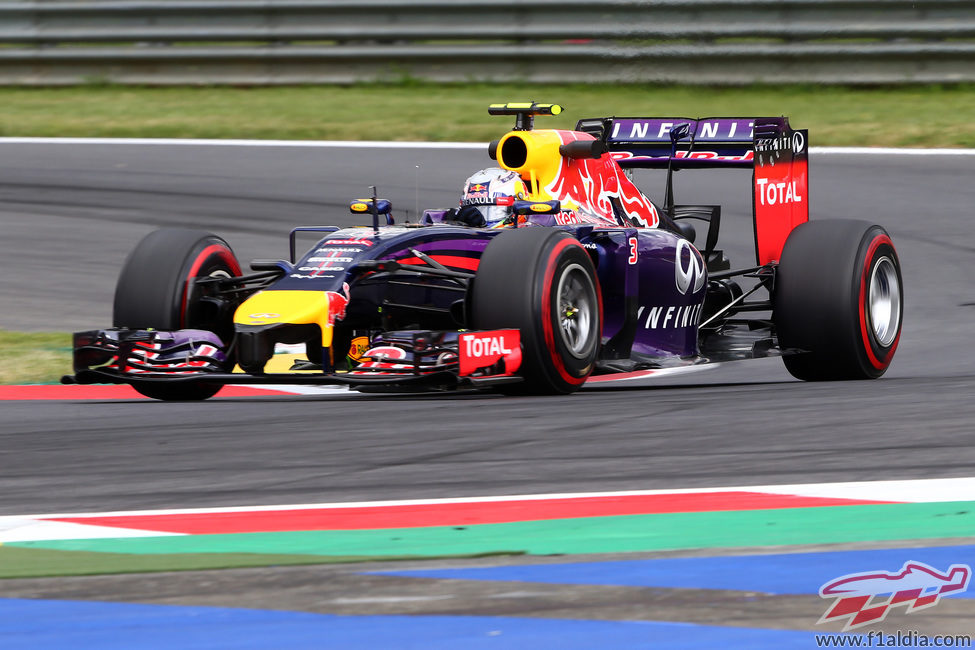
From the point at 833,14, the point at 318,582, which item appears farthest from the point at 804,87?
the point at 318,582

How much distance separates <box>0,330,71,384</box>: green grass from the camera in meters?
9.55

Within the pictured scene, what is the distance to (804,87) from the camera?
16.6 meters

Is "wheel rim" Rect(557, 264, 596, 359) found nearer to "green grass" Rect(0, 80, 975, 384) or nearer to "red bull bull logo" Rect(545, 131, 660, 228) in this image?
"red bull bull logo" Rect(545, 131, 660, 228)

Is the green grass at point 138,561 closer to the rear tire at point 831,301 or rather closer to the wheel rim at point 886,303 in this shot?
the rear tire at point 831,301

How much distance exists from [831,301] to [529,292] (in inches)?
89.1

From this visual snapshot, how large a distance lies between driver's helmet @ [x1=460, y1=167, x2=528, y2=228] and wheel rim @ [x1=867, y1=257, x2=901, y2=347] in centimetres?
220

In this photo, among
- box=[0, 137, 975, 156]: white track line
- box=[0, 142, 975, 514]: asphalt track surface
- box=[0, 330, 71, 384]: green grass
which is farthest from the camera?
box=[0, 137, 975, 156]: white track line

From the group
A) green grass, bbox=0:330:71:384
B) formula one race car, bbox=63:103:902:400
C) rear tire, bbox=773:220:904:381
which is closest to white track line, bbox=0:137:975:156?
formula one race car, bbox=63:103:902:400

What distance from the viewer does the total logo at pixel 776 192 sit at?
380 inches

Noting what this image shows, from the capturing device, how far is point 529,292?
757 cm

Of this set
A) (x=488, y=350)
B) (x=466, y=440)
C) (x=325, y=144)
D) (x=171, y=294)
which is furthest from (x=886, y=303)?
(x=325, y=144)
